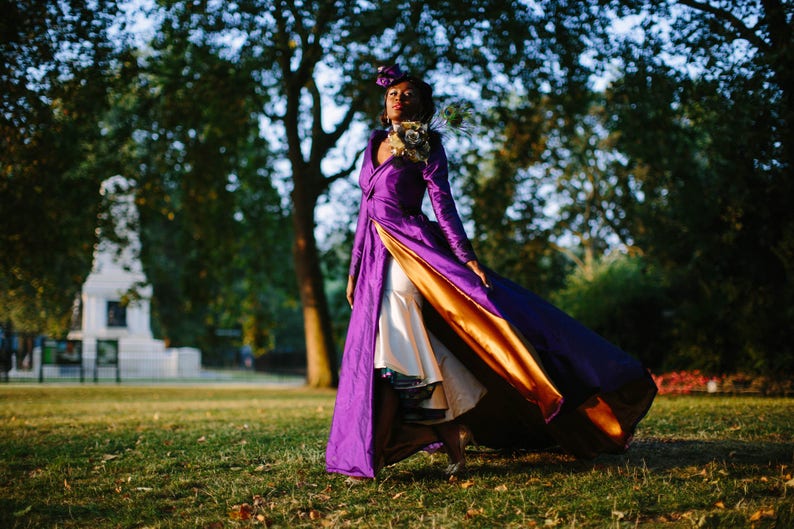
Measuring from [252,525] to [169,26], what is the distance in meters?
12.8

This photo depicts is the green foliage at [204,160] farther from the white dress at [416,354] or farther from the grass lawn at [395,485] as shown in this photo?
the white dress at [416,354]

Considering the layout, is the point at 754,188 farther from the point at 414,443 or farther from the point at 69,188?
the point at 69,188

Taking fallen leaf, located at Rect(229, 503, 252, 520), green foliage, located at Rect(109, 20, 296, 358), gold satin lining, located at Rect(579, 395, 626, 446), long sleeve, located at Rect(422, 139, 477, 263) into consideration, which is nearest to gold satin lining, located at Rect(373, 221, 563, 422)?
long sleeve, located at Rect(422, 139, 477, 263)

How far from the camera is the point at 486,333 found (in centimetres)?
427

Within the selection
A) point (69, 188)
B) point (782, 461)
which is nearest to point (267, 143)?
point (69, 188)

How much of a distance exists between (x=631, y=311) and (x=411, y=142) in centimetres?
1296

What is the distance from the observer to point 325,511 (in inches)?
147

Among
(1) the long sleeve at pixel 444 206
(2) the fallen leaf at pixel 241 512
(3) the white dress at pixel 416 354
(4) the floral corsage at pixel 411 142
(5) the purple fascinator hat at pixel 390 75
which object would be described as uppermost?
(5) the purple fascinator hat at pixel 390 75

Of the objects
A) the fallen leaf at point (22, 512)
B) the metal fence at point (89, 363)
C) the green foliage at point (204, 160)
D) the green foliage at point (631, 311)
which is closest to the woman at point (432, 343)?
the fallen leaf at point (22, 512)

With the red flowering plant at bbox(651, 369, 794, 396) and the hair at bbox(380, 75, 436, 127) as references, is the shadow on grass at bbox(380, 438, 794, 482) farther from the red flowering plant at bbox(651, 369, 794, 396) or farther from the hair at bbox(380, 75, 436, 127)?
the red flowering plant at bbox(651, 369, 794, 396)

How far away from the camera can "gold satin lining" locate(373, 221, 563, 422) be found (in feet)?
13.4

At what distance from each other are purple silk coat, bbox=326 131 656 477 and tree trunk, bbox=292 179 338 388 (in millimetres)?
12551

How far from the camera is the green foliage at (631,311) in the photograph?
51.9 feet

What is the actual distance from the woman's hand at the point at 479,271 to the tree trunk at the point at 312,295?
13.1 metres
